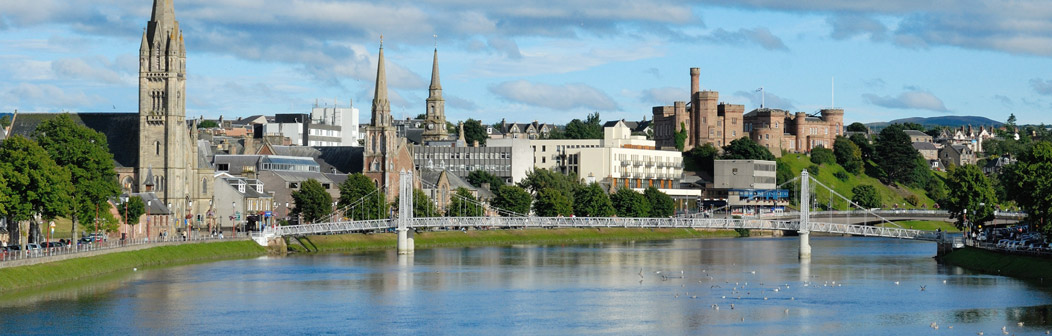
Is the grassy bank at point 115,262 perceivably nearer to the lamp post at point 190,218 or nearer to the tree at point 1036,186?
the lamp post at point 190,218

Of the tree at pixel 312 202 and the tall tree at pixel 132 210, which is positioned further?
the tree at pixel 312 202

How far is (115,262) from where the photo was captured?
101375 mm

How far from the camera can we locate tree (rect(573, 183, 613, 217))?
183750 millimetres

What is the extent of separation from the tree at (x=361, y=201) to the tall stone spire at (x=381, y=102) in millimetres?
26026

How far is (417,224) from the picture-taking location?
448 ft

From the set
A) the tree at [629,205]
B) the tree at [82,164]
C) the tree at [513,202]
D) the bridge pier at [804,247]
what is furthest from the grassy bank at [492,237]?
the bridge pier at [804,247]

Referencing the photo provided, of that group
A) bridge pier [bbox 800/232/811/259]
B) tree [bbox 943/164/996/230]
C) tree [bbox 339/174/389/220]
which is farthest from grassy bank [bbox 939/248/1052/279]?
tree [bbox 339/174/389/220]

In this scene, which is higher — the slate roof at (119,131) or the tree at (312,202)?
the slate roof at (119,131)

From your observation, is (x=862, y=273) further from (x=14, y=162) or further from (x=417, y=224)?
(x=14, y=162)

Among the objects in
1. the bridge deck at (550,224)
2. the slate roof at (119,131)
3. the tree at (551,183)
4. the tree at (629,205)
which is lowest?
the bridge deck at (550,224)

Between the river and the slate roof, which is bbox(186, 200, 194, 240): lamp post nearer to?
the slate roof

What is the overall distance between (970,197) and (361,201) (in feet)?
194

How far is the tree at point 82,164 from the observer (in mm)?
106062

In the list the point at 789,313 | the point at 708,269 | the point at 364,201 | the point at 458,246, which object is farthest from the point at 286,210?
the point at 789,313
